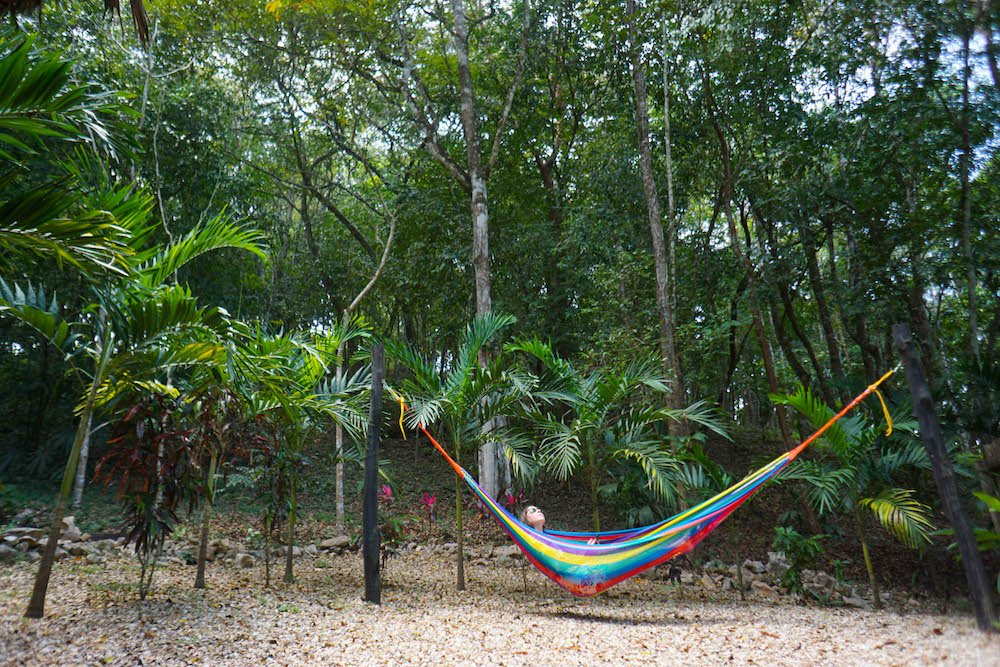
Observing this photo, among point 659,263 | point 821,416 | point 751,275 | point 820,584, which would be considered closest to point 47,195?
point 821,416

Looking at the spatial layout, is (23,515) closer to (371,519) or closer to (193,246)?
(371,519)

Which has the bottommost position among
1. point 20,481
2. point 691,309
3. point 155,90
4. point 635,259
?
point 20,481

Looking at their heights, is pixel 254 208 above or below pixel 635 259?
above

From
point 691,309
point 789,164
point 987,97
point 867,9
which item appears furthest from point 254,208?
point 987,97

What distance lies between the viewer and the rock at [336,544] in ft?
17.1

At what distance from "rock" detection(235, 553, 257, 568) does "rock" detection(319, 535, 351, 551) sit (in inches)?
32.6

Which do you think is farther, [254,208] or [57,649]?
[254,208]

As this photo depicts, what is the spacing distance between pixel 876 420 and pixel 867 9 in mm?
3093

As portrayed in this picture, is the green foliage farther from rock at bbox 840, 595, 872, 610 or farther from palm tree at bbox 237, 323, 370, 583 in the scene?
palm tree at bbox 237, 323, 370, 583

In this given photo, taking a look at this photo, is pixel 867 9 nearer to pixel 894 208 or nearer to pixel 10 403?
pixel 894 208

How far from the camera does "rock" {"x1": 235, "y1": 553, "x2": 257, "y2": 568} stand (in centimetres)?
433

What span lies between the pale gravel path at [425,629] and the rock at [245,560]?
19.2 inches

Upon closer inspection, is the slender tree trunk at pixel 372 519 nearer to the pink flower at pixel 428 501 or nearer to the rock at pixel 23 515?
the pink flower at pixel 428 501

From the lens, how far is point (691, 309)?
260 inches
